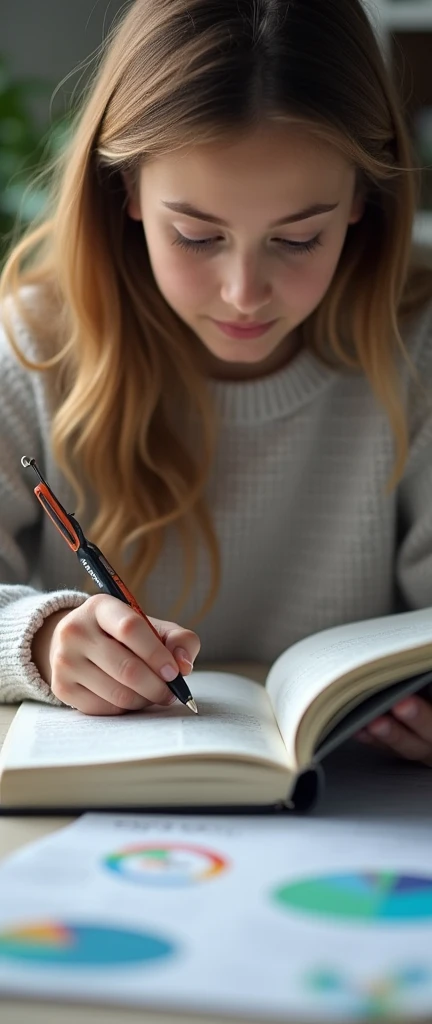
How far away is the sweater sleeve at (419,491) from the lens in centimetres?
115

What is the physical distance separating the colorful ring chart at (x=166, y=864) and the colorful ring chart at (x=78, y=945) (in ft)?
0.18

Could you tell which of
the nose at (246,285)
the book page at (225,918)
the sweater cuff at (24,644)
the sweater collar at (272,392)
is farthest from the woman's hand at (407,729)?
the sweater collar at (272,392)

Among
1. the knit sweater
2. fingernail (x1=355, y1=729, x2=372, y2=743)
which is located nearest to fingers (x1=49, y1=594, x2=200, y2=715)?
fingernail (x1=355, y1=729, x2=372, y2=743)

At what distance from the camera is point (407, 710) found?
740mm

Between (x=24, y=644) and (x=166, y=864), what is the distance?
34cm

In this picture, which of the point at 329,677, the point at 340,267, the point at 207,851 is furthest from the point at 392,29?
the point at 207,851

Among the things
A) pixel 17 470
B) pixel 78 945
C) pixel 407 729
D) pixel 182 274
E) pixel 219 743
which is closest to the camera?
pixel 78 945

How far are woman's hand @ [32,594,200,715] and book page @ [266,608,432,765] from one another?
0.08 metres

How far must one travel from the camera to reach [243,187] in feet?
2.88

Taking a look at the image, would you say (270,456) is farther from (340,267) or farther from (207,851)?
(207,851)

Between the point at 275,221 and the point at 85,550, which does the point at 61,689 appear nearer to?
the point at 85,550

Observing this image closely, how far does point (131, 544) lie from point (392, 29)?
1597 millimetres

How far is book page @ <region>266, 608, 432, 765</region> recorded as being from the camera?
68 centimetres

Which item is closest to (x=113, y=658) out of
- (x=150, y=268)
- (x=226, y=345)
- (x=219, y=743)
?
(x=219, y=743)
